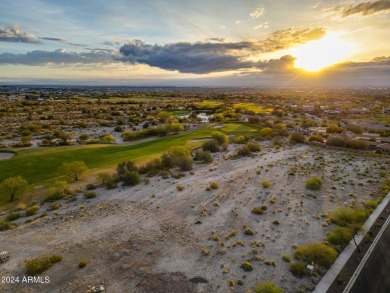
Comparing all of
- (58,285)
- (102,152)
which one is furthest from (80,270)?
(102,152)

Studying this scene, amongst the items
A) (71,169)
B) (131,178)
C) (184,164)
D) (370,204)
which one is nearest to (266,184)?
(370,204)

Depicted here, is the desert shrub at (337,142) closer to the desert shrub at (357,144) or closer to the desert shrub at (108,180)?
the desert shrub at (357,144)

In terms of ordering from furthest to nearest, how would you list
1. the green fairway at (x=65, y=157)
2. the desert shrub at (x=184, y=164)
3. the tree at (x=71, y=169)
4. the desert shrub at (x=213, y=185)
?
the desert shrub at (x=184, y=164) < the green fairway at (x=65, y=157) < the tree at (x=71, y=169) < the desert shrub at (x=213, y=185)

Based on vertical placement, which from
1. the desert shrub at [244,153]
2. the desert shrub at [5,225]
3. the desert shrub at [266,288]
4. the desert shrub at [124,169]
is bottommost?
the desert shrub at [244,153]

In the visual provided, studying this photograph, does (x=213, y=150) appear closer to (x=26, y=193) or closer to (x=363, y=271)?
(x=26, y=193)

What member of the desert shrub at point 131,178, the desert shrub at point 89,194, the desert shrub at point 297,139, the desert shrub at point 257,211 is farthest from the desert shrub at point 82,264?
the desert shrub at point 297,139

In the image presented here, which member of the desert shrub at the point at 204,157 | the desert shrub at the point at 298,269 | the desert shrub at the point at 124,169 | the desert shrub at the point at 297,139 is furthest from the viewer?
the desert shrub at the point at 297,139

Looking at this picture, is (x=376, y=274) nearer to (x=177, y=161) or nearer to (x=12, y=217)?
(x=177, y=161)
